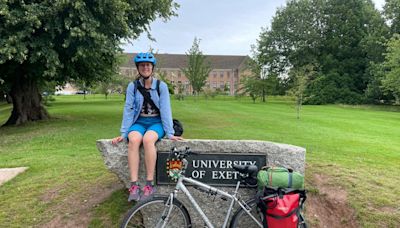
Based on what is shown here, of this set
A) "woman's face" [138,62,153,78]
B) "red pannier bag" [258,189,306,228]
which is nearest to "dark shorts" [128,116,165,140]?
"woman's face" [138,62,153,78]

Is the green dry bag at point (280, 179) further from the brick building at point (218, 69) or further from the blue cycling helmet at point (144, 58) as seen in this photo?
the brick building at point (218, 69)

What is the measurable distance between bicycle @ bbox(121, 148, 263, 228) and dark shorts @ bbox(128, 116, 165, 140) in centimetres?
41

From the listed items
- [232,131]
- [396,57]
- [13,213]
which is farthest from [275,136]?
[396,57]

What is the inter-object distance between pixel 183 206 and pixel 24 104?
16.9 meters

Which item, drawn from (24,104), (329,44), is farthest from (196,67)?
(24,104)

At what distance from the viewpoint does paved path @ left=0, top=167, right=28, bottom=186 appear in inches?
275

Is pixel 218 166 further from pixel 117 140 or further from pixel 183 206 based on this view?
pixel 117 140

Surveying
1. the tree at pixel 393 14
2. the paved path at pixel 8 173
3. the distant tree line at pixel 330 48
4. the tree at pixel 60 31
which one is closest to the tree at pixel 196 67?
the distant tree line at pixel 330 48

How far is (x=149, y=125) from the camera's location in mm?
4875

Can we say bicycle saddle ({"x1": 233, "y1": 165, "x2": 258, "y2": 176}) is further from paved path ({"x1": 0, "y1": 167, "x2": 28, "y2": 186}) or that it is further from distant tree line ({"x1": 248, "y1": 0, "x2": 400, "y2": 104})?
distant tree line ({"x1": 248, "y1": 0, "x2": 400, "y2": 104})

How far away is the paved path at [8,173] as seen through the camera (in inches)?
275

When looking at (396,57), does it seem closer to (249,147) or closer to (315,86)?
(315,86)

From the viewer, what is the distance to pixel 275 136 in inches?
512

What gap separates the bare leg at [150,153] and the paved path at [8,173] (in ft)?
12.0
